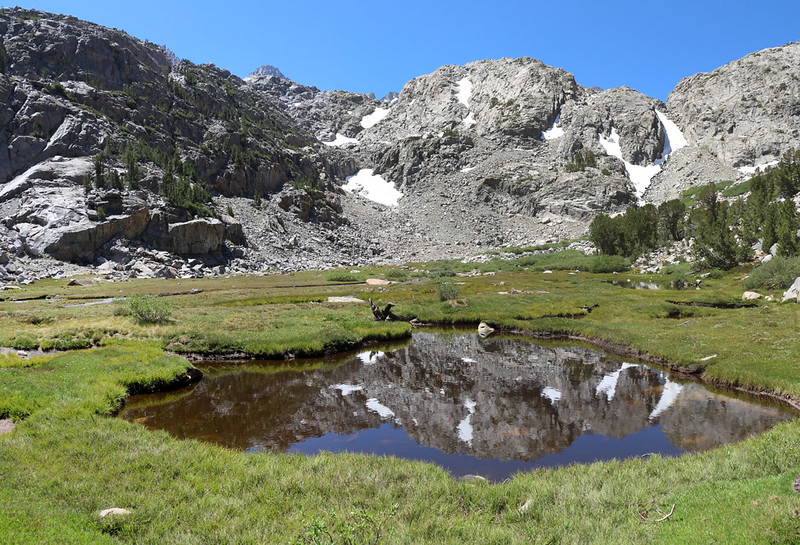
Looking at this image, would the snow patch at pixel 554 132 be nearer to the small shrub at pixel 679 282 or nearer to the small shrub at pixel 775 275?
the small shrub at pixel 679 282

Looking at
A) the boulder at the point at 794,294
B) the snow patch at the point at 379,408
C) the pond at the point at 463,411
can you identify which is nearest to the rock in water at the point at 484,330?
the pond at the point at 463,411

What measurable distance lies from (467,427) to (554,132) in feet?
660

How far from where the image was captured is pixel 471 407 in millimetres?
19453

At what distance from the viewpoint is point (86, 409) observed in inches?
603

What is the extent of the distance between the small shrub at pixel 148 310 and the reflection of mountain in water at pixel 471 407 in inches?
601

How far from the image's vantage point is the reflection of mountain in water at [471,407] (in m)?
16.1

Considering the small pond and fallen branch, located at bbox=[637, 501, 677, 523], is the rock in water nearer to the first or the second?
fallen branch, located at bbox=[637, 501, 677, 523]

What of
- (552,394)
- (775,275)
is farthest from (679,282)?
(552,394)

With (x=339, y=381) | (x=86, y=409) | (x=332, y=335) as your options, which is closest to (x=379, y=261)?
(x=332, y=335)

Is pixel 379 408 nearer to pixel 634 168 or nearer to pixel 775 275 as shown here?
pixel 775 275

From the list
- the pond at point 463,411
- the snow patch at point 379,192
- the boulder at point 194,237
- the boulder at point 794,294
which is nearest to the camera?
the pond at point 463,411

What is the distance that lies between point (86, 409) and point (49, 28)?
7720 inches

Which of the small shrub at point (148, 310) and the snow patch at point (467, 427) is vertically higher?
the small shrub at point (148, 310)

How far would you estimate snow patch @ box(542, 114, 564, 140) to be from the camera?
621ft
